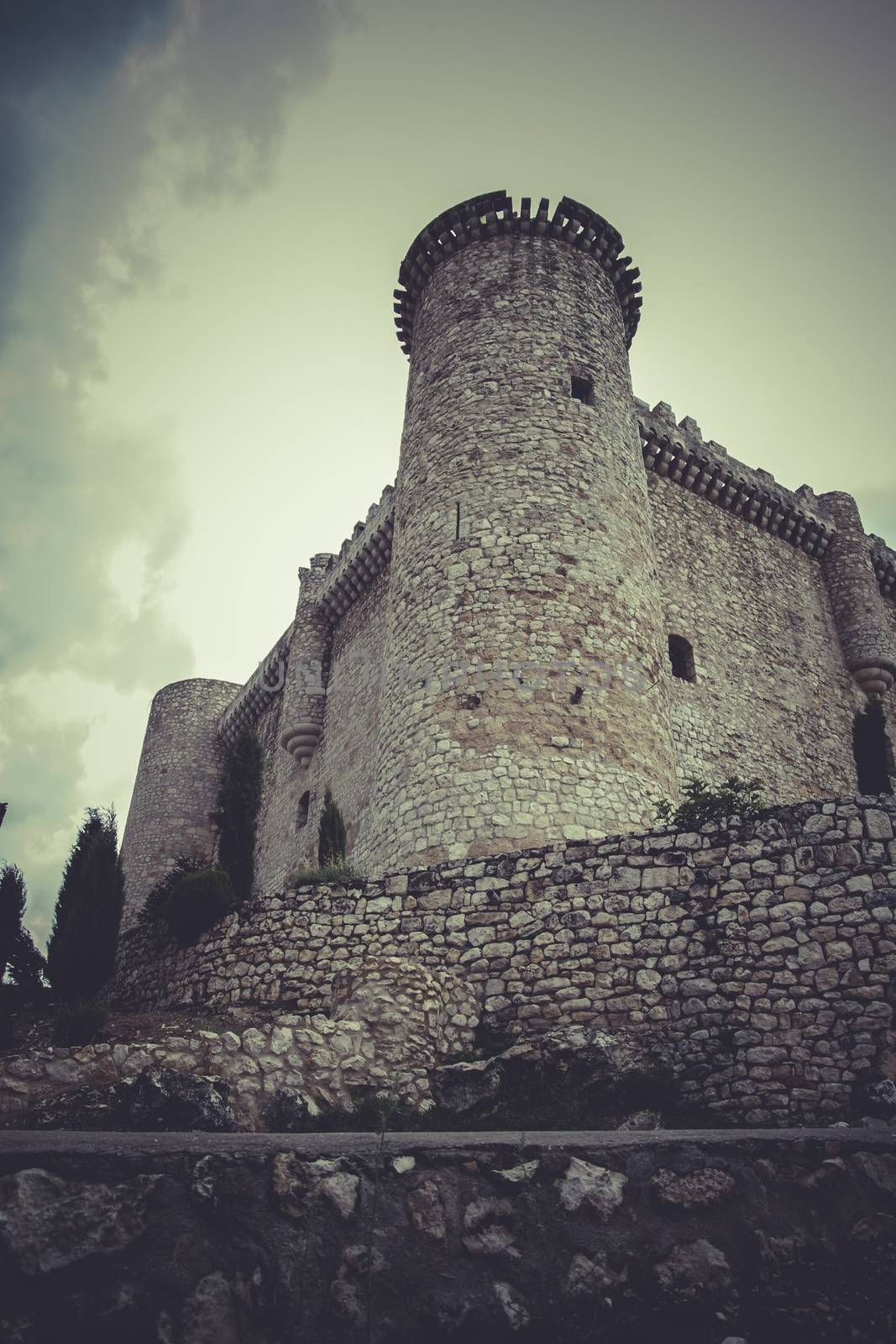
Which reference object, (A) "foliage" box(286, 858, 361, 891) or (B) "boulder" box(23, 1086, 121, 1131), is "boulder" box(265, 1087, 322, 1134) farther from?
(A) "foliage" box(286, 858, 361, 891)

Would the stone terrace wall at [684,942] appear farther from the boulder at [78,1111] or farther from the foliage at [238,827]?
the foliage at [238,827]

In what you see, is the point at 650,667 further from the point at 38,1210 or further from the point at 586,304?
the point at 38,1210

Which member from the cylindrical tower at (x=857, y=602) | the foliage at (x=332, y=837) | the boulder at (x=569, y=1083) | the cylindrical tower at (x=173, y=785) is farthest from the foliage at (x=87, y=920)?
the cylindrical tower at (x=857, y=602)

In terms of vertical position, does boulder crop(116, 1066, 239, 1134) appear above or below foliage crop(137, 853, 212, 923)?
below

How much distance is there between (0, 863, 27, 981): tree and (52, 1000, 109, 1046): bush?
230 centimetres

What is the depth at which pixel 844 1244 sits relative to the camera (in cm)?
333

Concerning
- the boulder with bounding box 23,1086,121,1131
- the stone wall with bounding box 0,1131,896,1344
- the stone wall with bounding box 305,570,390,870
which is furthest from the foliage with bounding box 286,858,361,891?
the stone wall with bounding box 0,1131,896,1344

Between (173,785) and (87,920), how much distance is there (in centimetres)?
1517

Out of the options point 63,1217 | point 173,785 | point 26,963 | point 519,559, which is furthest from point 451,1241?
point 173,785

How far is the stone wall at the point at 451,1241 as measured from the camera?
2936 millimetres

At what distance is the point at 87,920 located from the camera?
Result: 967 centimetres

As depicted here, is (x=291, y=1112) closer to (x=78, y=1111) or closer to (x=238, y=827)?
(x=78, y=1111)

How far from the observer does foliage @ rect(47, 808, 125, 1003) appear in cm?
925

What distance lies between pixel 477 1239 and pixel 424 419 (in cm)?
1215
